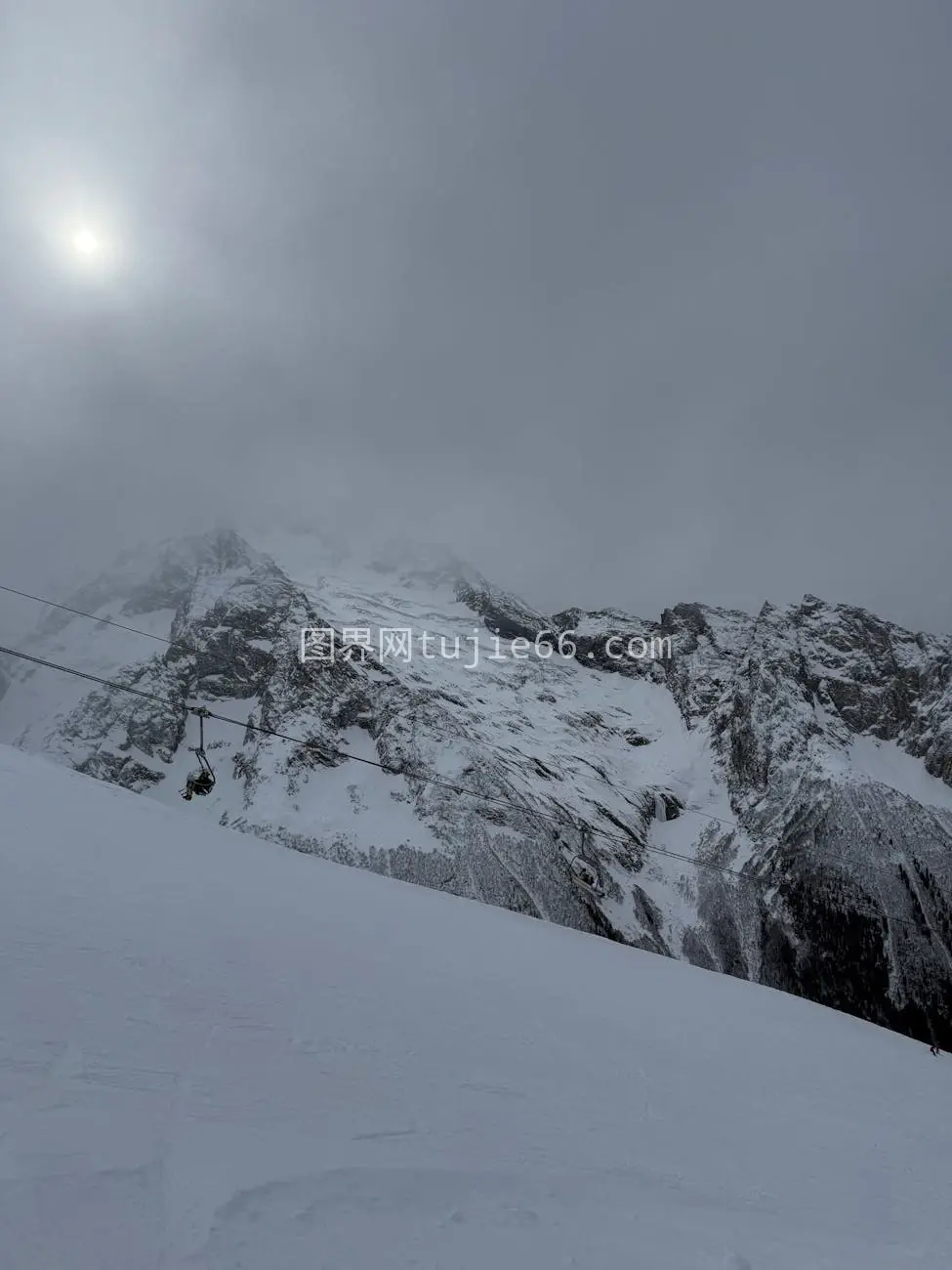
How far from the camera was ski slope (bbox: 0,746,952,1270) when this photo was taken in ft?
17.7

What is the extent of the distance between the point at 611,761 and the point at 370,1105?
13803 cm

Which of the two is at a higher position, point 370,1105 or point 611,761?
point 611,761

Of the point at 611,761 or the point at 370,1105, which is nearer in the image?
the point at 370,1105

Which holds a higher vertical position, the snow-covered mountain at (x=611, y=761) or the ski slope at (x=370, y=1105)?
the snow-covered mountain at (x=611, y=761)

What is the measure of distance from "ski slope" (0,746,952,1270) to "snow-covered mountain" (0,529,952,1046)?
5394 centimetres

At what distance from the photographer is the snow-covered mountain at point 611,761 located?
9569cm

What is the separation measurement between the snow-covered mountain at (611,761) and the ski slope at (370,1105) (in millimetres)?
53938

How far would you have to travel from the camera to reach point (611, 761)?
140750mm

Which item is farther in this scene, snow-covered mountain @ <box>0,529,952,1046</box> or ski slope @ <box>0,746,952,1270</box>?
snow-covered mountain @ <box>0,529,952,1046</box>

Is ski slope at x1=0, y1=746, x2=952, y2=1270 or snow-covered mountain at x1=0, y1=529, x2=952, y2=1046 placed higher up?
snow-covered mountain at x1=0, y1=529, x2=952, y2=1046

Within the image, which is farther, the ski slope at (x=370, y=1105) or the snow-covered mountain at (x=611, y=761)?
→ the snow-covered mountain at (x=611, y=761)

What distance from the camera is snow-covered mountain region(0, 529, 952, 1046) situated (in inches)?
3767

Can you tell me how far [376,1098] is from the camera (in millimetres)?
7887

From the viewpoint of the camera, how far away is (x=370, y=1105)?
7.70 m
